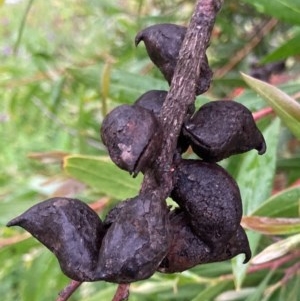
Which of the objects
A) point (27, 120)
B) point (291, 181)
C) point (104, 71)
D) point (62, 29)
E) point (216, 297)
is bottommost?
point (62, 29)

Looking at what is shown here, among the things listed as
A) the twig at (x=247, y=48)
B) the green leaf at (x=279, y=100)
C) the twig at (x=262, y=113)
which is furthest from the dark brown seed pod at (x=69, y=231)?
the twig at (x=247, y=48)

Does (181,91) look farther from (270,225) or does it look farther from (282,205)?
(282,205)

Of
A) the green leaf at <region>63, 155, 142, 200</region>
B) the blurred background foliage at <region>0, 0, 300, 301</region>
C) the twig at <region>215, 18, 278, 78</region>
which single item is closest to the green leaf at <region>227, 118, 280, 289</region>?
the blurred background foliage at <region>0, 0, 300, 301</region>

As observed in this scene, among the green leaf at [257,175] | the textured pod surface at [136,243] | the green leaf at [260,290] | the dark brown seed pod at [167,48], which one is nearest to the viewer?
the textured pod surface at [136,243]

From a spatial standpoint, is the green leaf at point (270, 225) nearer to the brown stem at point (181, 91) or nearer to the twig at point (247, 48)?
the brown stem at point (181, 91)

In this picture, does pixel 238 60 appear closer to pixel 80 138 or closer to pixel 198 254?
pixel 80 138

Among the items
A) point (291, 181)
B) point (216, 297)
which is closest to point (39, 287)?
point (216, 297)

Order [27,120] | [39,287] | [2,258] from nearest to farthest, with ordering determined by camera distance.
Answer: [2,258] → [39,287] → [27,120]
